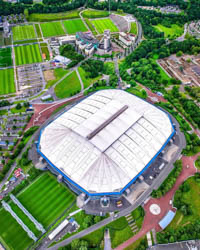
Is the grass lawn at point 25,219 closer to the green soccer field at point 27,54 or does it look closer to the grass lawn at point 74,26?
the green soccer field at point 27,54

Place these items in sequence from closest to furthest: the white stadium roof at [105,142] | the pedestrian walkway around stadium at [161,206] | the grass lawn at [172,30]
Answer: the pedestrian walkway around stadium at [161,206] < the white stadium roof at [105,142] < the grass lawn at [172,30]

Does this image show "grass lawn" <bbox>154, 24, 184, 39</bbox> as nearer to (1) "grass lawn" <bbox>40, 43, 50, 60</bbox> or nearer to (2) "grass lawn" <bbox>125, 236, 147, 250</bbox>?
(1) "grass lawn" <bbox>40, 43, 50, 60</bbox>

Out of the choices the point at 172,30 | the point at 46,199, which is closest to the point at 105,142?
the point at 46,199

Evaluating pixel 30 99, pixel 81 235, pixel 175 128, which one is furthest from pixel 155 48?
pixel 81 235

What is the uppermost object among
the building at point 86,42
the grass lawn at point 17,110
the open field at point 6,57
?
the building at point 86,42

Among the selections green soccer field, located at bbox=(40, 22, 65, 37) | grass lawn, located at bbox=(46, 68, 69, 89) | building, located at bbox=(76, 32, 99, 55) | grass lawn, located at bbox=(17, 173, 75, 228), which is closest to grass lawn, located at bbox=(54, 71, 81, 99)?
grass lawn, located at bbox=(46, 68, 69, 89)

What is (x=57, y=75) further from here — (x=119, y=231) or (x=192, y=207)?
(x=192, y=207)

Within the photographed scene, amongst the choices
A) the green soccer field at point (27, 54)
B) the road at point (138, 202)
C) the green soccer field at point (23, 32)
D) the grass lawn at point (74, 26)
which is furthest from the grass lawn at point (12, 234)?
the grass lawn at point (74, 26)

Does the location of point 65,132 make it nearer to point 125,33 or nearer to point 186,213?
point 186,213
